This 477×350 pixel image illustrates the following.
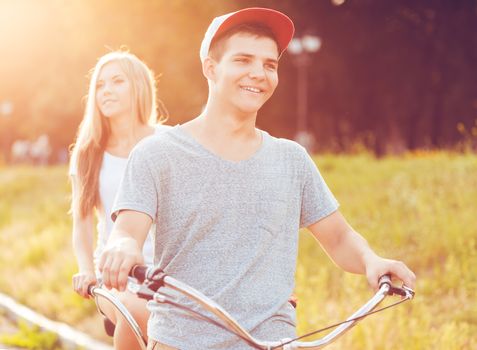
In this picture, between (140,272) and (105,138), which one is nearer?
(140,272)

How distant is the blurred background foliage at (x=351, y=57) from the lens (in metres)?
29.7

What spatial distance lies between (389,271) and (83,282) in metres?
1.80

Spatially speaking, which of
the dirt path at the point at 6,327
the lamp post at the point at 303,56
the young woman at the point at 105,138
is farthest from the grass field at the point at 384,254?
the lamp post at the point at 303,56

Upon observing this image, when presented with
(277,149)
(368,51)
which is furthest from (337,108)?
(277,149)

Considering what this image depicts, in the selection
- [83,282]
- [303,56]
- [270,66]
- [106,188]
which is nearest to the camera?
[270,66]

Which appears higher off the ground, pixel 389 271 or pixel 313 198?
pixel 313 198

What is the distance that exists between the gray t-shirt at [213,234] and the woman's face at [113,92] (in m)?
2.16

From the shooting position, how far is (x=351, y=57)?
1242 inches

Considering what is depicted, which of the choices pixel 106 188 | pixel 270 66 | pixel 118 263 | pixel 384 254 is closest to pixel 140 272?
pixel 118 263

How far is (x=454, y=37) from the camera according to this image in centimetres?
2973

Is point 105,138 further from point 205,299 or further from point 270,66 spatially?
point 205,299

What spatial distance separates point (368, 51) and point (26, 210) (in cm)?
1697

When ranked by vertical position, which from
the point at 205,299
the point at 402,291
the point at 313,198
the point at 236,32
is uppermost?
the point at 236,32

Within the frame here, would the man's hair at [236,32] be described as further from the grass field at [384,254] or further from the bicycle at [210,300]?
the grass field at [384,254]
